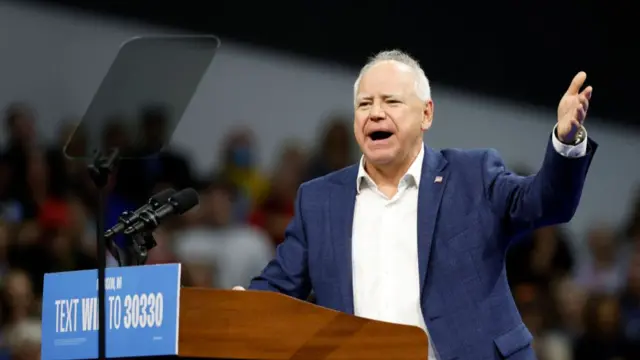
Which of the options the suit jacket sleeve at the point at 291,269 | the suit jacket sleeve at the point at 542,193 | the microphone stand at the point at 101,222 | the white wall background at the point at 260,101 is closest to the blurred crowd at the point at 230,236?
the white wall background at the point at 260,101

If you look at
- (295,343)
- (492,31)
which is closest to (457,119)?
(492,31)

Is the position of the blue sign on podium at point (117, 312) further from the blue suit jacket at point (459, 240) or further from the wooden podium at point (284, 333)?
the blue suit jacket at point (459, 240)

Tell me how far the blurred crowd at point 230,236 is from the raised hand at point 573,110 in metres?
3.24

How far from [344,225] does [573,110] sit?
2.66 ft

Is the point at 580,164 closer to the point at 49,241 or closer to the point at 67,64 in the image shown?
the point at 49,241

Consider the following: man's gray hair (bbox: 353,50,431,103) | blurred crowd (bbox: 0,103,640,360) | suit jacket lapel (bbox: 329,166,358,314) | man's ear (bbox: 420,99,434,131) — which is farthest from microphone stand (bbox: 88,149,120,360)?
blurred crowd (bbox: 0,103,640,360)

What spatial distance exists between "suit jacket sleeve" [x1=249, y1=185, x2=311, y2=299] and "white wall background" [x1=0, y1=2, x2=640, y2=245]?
13.7 ft

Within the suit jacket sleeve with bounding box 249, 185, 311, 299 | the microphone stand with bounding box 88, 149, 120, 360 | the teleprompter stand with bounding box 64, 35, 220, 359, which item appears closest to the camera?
the microphone stand with bounding box 88, 149, 120, 360

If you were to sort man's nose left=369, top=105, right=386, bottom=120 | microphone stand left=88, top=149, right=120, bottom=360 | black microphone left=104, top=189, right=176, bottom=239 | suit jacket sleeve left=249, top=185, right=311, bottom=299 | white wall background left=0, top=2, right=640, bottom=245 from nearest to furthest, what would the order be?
microphone stand left=88, top=149, right=120, bottom=360
black microphone left=104, top=189, right=176, bottom=239
man's nose left=369, top=105, right=386, bottom=120
suit jacket sleeve left=249, top=185, right=311, bottom=299
white wall background left=0, top=2, right=640, bottom=245

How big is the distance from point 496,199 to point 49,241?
371 cm

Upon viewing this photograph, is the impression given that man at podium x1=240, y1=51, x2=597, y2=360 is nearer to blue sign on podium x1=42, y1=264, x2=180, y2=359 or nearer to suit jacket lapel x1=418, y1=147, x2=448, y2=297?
suit jacket lapel x1=418, y1=147, x2=448, y2=297

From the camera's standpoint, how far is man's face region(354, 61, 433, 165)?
3.90m

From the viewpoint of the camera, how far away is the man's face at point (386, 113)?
12.8 ft

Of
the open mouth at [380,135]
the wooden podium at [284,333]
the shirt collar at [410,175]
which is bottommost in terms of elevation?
the wooden podium at [284,333]
